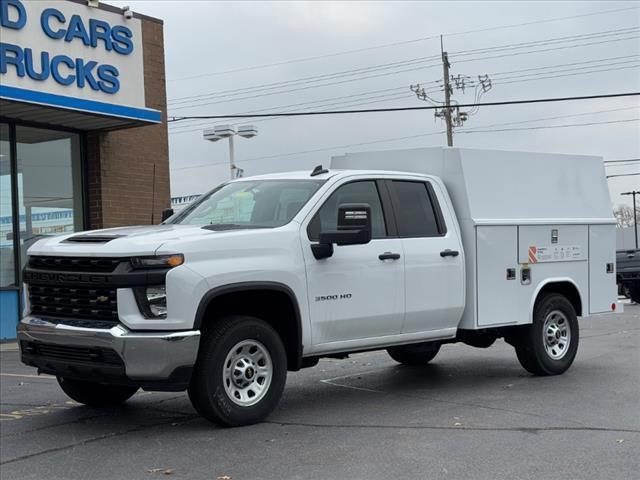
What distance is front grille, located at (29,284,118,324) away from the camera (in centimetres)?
632

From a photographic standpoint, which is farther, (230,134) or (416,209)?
(230,134)

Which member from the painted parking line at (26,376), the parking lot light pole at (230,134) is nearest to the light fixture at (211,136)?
the parking lot light pole at (230,134)

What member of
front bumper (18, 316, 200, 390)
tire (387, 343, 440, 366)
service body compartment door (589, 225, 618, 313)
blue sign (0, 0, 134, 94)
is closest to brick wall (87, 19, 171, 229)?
blue sign (0, 0, 134, 94)

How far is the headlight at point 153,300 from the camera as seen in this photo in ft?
20.3

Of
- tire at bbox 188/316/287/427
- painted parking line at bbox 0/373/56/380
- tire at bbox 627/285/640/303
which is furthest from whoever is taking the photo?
tire at bbox 627/285/640/303

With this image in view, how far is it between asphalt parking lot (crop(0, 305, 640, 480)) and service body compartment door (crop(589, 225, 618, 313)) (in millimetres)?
795

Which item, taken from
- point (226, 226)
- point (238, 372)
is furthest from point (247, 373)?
point (226, 226)

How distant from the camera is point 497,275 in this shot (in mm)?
8641

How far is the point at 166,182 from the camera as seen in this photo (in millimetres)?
16656

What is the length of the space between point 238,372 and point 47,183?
9730 mm

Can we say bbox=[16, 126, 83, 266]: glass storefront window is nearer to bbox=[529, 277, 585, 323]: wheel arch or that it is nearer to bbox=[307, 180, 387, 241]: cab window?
bbox=[307, 180, 387, 241]: cab window

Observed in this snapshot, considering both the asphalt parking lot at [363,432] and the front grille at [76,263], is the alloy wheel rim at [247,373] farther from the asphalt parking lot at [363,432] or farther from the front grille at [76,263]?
the front grille at [76,263]

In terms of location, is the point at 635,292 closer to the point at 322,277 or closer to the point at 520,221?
the point at 520,221

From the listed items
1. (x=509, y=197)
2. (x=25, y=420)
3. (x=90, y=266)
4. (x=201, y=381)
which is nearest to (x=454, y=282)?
(x=509, y=197)
